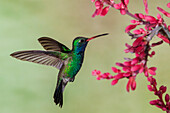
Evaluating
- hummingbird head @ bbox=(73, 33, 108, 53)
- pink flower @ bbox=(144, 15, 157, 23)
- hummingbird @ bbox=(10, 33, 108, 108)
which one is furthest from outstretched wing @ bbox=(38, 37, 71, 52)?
pink flower @ bbox=(144, 15, 157, 23)

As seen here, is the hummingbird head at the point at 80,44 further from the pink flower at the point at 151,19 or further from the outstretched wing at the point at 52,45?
the pink flower at the point at 151,19

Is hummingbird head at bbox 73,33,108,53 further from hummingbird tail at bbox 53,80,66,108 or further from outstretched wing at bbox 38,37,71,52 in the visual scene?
hummingbird tail at bbox 53,80,66,108

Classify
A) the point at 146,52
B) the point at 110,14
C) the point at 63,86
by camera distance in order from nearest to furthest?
the point at 146,52 → the point at 63,86 → the point at 110,14

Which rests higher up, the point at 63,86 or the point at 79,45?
the point at 79,45

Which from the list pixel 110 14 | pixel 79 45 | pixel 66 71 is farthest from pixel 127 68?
pixel 110 14

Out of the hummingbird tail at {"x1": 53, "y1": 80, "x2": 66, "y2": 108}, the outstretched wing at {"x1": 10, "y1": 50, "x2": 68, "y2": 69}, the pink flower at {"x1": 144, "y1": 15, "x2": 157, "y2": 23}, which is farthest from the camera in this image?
the hummingbird tail at {"x1": 53, "y1": 80, "x2": 66, "y2": 108}

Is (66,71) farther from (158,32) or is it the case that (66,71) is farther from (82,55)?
(158,32)

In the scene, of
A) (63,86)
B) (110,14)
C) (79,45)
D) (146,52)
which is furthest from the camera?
(110,14)

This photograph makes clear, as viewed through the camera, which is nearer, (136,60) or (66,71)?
(136,60)
